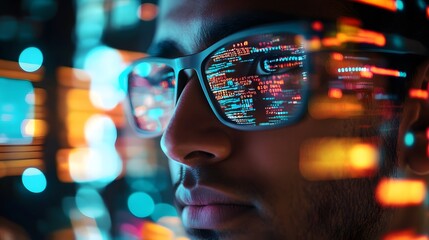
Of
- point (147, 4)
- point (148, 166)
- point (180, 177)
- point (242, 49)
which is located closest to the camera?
point (242, 49)

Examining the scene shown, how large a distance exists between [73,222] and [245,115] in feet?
2.10

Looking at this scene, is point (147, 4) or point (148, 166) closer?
point (147, 4)

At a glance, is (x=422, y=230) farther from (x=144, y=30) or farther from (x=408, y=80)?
(x=144, y=30)

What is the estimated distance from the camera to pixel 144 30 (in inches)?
39.6

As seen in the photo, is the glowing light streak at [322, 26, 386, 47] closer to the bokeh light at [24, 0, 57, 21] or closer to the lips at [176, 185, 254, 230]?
the lips at [176, 185, 254, 230]

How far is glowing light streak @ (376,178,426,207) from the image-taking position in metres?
0.59

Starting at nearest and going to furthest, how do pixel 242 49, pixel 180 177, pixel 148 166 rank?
pixel 242 49, pixel 180 177, pixel 148 166

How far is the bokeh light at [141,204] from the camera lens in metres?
1.11

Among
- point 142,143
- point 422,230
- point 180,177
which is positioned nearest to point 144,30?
point 142,143

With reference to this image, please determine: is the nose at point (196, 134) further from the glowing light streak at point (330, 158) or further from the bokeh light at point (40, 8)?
the bokeh light at point (40, 8)

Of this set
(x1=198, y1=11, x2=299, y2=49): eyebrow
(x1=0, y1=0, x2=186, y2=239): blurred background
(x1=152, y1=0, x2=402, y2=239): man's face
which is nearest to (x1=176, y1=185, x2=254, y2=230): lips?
(x1=152, y1=0, x2=402, y2=239): man's face

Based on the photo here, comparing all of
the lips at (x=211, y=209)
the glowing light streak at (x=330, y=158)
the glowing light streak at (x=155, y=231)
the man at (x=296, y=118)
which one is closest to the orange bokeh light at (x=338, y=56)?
the man at (x=296, y=118)

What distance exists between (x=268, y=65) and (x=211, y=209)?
207 millimetres

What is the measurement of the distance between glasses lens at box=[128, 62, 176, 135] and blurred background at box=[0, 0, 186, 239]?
4cm
